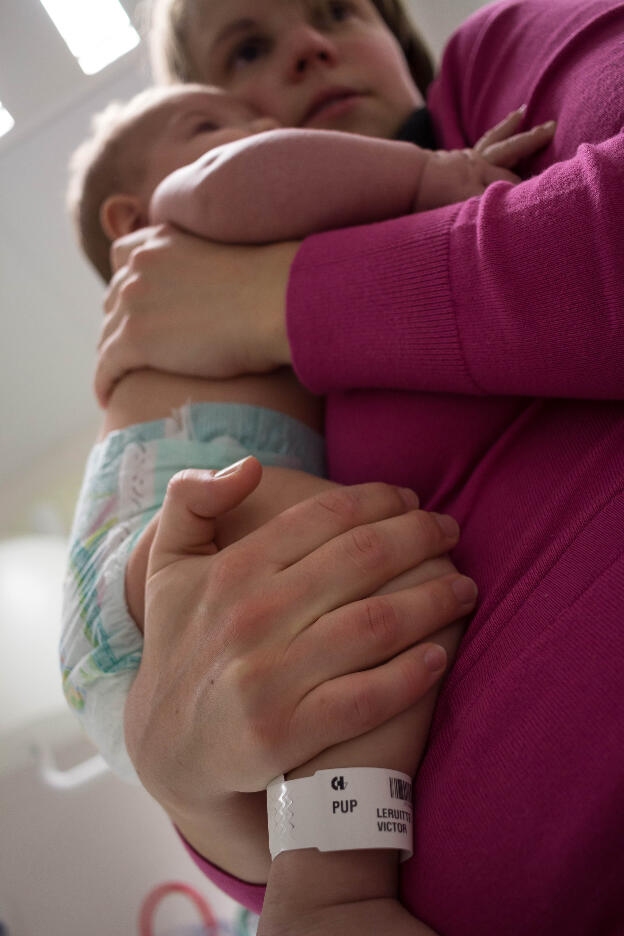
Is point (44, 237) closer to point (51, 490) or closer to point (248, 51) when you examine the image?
point (51, 490)

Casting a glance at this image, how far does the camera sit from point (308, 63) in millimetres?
891

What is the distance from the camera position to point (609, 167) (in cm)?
41

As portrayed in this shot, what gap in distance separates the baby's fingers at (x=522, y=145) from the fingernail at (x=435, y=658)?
45cm

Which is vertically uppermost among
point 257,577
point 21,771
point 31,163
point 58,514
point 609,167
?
point 31,163

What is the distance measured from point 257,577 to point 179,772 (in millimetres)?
154

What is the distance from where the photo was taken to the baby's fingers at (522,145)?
575 millimetres

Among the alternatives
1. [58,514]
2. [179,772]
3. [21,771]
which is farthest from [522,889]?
[58,514]

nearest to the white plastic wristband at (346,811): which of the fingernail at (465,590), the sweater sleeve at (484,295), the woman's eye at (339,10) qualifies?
the fingernail at (465,590)

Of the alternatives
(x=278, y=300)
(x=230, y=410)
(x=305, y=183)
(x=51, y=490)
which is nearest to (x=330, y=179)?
(x=305, y=183)

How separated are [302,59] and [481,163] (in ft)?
1.39

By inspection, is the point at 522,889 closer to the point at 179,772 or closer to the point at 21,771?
the point at 179,772

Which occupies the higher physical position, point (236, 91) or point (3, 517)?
point (236, 91)

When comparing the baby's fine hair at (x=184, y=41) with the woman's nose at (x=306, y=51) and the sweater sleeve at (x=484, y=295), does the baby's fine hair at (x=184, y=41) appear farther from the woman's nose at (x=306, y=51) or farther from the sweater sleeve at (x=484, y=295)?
the sweater sleeve at (x=484, y=295)

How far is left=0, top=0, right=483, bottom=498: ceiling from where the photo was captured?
4.61ft
